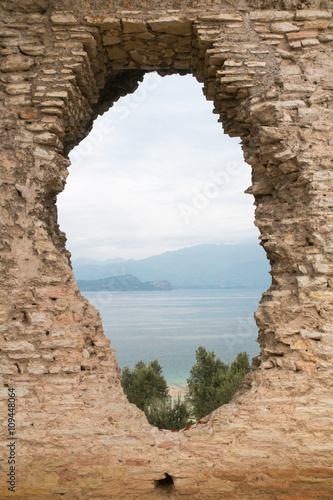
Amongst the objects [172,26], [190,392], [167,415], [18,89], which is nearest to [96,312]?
[18,89]

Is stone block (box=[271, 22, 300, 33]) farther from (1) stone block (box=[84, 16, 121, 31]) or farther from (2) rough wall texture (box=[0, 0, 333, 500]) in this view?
(1) stone block (box=[84, 16, 121, 31])

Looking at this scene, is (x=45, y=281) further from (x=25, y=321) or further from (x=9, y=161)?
(x=9, y=161)

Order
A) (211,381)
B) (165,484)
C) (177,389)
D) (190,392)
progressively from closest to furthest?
(165,484) → (211,381) → (190,392) → (177,389)

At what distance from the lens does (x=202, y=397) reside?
36.4 ft

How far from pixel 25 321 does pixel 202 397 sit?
9275mm

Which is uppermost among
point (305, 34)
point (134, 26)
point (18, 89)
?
point (134, 26)

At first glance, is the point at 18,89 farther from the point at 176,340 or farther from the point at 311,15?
the point at 176,340

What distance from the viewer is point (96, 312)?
3.60m

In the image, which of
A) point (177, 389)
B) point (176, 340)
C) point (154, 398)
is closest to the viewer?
point (154, 398)

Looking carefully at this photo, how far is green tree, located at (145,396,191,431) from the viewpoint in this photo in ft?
32.2

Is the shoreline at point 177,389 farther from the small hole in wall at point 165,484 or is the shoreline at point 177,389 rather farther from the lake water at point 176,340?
the small hole in wall at point 165,484

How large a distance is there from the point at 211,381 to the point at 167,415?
2.36 metres

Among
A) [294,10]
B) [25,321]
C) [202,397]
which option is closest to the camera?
[25,321]

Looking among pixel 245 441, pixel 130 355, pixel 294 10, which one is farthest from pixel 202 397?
pixel 294 10
